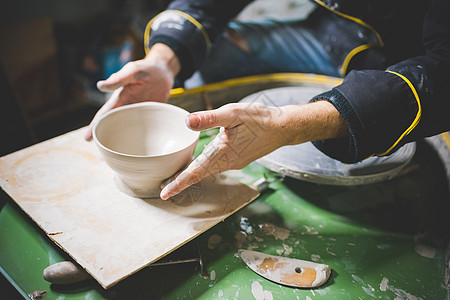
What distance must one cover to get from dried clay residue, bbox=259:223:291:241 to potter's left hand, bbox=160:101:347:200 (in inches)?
8.3

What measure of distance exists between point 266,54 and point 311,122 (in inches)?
35.2

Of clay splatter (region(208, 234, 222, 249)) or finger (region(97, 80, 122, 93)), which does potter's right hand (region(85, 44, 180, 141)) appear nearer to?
finger (region(97, 80, 122, 93))

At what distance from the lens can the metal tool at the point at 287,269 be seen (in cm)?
87

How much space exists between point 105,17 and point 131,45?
0.55 metres

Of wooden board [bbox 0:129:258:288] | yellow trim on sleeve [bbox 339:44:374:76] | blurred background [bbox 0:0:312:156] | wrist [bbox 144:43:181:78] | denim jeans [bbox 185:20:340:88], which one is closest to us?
wooden board [bbox 0:129:258:288]

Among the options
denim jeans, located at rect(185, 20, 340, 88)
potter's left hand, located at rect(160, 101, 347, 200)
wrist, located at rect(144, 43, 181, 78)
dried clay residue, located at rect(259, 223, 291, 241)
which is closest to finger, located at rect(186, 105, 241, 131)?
potter's left hand, located at rect(160, 101, 347, 200)

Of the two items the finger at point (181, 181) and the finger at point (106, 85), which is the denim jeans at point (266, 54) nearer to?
the finger at point (106, 85)

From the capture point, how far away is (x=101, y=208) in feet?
3.13

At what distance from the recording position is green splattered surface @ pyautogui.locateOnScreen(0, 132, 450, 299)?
0.85m

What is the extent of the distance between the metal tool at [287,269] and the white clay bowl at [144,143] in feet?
1.09

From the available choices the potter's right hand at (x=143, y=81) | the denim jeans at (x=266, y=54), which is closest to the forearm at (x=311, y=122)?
the potter's right hand at (x=143, y=81)

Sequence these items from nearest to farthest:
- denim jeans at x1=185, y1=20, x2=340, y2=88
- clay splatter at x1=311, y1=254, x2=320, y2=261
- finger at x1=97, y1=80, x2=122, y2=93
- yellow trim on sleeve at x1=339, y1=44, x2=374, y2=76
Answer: clay splatter at x1=311, y1=254, x2=320, y2=261, finger at x1=97, y1=80, x2=122, y2=93, yellow trim on sleeve at x1=339, y1=44, x2=374, y2=76, denim jeans at x1=185, y1=20, x2=340, y2=88

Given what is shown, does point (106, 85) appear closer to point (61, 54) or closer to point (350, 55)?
point (350, 55)

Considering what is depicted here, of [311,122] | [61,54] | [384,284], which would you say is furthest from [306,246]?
[61,54]
